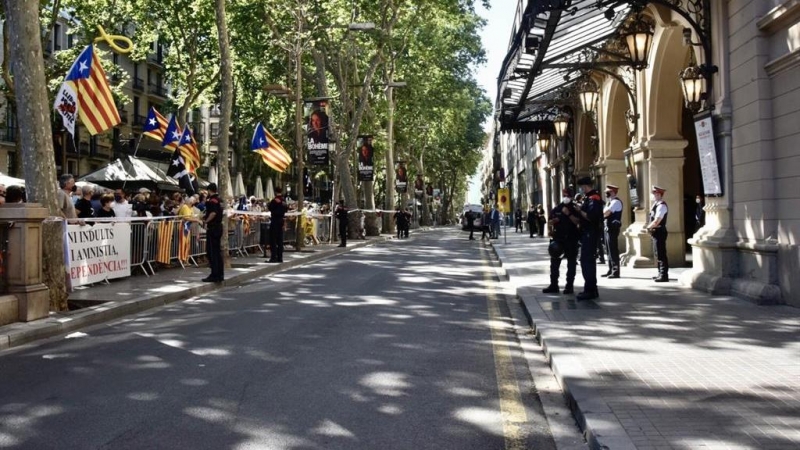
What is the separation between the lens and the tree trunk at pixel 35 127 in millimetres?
9758

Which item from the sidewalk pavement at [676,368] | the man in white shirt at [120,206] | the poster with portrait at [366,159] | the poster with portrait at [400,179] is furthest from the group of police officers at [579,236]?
the poster with portrait at [400,179]

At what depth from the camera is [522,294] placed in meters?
11.7

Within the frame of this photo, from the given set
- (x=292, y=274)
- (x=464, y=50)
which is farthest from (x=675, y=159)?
(x=464, y=50)

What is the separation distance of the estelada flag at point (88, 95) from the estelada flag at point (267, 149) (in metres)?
8.70

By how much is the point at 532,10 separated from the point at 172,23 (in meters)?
19.7

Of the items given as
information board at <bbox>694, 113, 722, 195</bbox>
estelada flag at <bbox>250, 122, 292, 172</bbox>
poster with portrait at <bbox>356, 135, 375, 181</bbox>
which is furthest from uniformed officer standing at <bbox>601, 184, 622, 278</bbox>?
poster with portrait at <bbox>356, 135, 375, 181</bbox>

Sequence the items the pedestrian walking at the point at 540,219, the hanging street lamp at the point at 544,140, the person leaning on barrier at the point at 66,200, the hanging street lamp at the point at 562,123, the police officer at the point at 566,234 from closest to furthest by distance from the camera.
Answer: the police officer at the point at 566,234
the person leaning on barrier at the point at 66,200
the hanging street lamp at the point at 562,123
the hanging street lamp at the point at 544,140
the pedestrian walking at the point at 540,219

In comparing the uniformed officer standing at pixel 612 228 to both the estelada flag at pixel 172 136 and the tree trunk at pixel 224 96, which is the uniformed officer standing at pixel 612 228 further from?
the estelada flag at pixel 172 136

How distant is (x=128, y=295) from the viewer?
11.5 metres

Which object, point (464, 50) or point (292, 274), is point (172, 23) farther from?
point (464, 50)

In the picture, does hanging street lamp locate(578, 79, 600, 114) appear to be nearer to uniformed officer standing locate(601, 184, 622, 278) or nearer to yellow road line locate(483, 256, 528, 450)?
uniformed officer standing locate(601, 184, 622, 278)

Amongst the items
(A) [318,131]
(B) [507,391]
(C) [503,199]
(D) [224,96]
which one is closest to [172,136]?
(A) [318,131]

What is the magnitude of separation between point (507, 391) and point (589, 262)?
5.37 metres

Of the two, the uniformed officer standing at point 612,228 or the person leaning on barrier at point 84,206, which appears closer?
the person leaning on barrier at point 84,206
